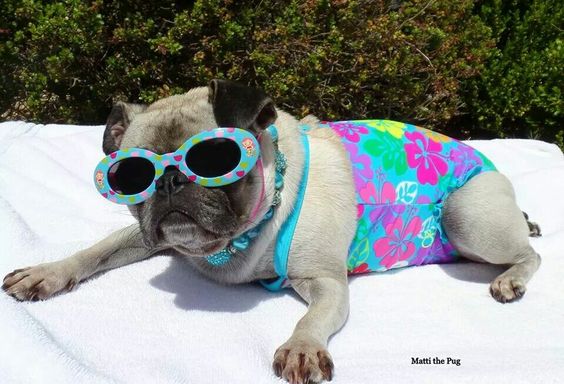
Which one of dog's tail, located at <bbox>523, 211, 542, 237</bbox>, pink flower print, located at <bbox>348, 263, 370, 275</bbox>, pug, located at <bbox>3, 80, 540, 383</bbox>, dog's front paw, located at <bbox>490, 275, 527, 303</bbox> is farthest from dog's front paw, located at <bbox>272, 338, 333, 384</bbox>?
dog's tail, located at <bbox>523, 211, 542, 237</bbox>

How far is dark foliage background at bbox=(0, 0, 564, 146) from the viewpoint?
395 cm

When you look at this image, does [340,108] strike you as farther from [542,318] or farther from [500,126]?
[542,318]

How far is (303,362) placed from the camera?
1710 mm

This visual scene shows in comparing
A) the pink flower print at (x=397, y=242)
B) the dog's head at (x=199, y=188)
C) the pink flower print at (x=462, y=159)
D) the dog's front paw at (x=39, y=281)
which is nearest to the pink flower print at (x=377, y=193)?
the pink flower print at (x=397, y=242)

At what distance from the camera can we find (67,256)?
246 cm

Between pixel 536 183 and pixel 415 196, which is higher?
pixel 415 196

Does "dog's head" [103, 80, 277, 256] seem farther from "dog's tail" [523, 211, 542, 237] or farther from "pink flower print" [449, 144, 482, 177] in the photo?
"dog's tail" [523, 211, 542, 237]

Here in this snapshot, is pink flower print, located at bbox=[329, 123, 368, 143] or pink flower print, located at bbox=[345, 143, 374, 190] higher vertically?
pink flower print, located at bbox=[329, 123, 368, 143]

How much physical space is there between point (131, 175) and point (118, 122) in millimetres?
436

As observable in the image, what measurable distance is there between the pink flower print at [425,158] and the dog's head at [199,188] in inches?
32.0

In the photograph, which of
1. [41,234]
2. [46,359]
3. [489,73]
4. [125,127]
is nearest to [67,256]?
[41,234]

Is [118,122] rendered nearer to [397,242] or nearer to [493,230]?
[397,242]

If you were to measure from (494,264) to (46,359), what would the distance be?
204 centimetres

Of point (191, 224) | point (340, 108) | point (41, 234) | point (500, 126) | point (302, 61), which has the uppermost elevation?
point (191, 224)
